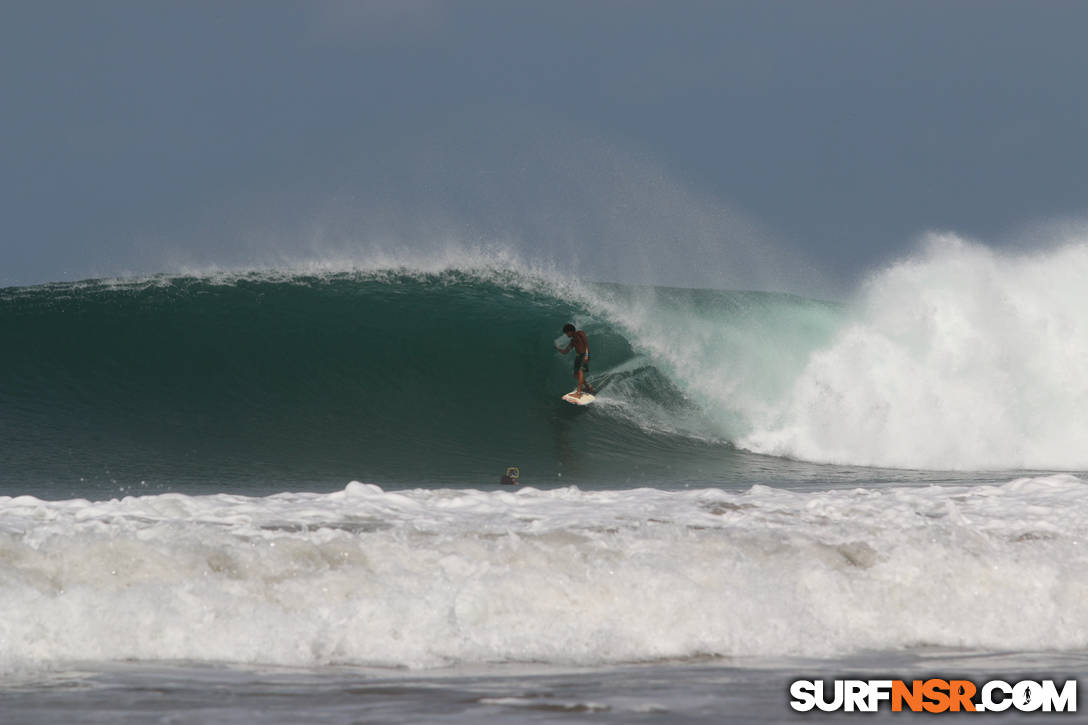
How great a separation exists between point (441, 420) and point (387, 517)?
20.6 feet

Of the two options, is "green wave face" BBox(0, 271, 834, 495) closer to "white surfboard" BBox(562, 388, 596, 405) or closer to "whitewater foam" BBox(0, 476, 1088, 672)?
"white surfboard" BBox(562, 388, 596, 405)

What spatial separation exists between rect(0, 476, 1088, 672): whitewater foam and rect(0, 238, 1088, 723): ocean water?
2 centimetres

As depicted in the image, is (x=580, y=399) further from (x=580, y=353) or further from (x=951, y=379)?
(x=951, y=379)

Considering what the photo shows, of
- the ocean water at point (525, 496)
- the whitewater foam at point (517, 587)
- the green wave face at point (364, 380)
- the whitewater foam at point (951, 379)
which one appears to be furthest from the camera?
the whitewater foam at point (951, 379)

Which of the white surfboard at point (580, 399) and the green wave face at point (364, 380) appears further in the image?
the white surfboard at point (580, 399)

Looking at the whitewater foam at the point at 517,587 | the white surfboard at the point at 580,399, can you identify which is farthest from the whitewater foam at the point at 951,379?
the whitewater foam at the point at 517,587

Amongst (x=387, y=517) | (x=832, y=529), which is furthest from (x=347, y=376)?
(x=832, y=529)

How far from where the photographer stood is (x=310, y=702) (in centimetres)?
280

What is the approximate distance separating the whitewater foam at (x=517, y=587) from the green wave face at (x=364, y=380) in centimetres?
413

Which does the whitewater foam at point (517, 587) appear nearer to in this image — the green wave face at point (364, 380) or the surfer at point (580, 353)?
the green wave face at point (364, 380)

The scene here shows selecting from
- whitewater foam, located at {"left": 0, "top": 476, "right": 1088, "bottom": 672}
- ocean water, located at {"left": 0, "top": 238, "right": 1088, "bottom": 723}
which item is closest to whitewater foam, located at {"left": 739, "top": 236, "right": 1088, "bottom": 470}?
ocean water, located at {"left": 0, "top": 238, "right": 1088, "bottom": 723}

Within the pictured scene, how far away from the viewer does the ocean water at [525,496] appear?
11.1 ft

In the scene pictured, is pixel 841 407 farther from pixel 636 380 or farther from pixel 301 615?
pixel 301 615

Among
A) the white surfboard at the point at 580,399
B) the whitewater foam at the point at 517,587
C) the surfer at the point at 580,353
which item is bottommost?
the whitewater foam at the point at 517,587
